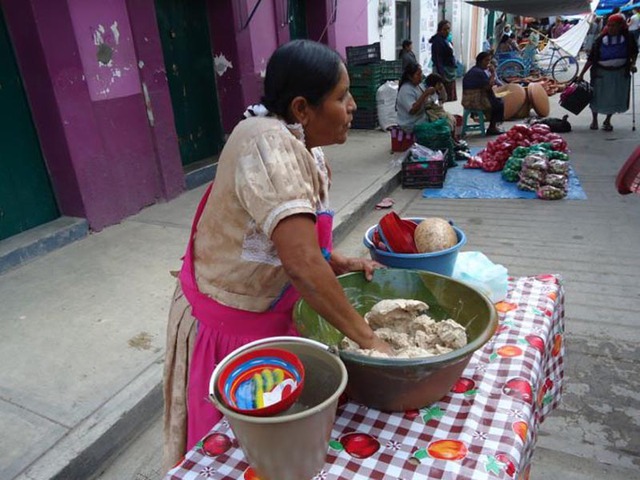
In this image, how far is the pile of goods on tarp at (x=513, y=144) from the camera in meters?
6.73

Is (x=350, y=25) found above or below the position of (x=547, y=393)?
above

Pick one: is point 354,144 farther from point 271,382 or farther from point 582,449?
point 271,382

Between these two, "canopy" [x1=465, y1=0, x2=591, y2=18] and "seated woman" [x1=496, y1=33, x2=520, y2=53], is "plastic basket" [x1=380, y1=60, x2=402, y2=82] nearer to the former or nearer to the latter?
"canopy" [x1=465, y1=0, x2=591, y2=18]

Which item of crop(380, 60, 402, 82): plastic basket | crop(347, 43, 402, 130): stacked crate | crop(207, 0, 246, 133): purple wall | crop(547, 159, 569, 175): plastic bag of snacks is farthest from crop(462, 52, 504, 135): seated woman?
crop(207, 0, 246, 133): purple wall

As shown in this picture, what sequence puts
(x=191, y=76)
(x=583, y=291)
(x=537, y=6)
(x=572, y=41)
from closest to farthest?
(x=583, y=291)
(x=191, y=76)
(x=537, y=6)
(x=572, y=41)

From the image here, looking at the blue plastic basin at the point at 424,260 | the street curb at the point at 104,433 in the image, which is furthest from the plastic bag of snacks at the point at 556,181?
the street curb at the point at 104,433

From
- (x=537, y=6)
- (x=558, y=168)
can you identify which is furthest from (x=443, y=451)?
(x=537, y=6)

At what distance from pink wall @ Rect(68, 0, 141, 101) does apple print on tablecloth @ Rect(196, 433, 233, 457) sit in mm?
3941

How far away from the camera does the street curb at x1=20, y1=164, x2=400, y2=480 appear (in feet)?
6.73

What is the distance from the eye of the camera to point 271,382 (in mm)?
982

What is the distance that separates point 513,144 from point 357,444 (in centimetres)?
656

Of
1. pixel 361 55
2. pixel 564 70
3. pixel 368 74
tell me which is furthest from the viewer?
pixel 564 70

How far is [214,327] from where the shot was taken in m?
1.47

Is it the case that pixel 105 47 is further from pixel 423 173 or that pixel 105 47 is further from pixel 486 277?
pixel 486 277
